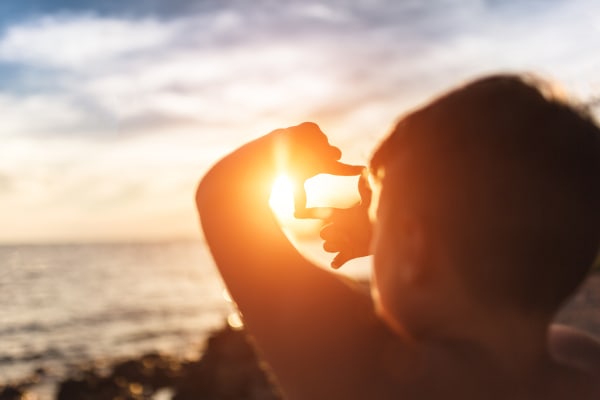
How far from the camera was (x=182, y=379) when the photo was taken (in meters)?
19.5

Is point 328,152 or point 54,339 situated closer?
point 328,152

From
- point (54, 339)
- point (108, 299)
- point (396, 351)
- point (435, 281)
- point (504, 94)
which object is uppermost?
point (504, 94)

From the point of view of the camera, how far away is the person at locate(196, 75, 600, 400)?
1.04 meters

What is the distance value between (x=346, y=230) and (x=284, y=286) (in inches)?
14.8

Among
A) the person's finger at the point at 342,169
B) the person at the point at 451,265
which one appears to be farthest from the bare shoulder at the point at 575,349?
the person's finger at the point at 342,169

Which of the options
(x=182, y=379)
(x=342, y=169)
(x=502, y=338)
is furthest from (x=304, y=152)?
(x=182, y=379)

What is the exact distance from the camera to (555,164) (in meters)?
1.04

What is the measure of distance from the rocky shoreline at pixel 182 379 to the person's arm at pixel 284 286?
12.4 meters

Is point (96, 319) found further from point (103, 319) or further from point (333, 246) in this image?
point (333, 246)

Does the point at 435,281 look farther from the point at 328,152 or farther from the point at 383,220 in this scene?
the point at 328,152

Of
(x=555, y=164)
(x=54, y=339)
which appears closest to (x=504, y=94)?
(x=555, y=164)

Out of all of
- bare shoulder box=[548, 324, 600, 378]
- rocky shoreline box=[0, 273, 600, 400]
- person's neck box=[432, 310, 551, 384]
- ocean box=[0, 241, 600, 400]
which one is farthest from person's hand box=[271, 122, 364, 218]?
rocky shoreline box=[0, 273, 600, 400]

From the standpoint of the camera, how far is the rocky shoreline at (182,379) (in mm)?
16469

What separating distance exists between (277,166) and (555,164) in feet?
1.54
